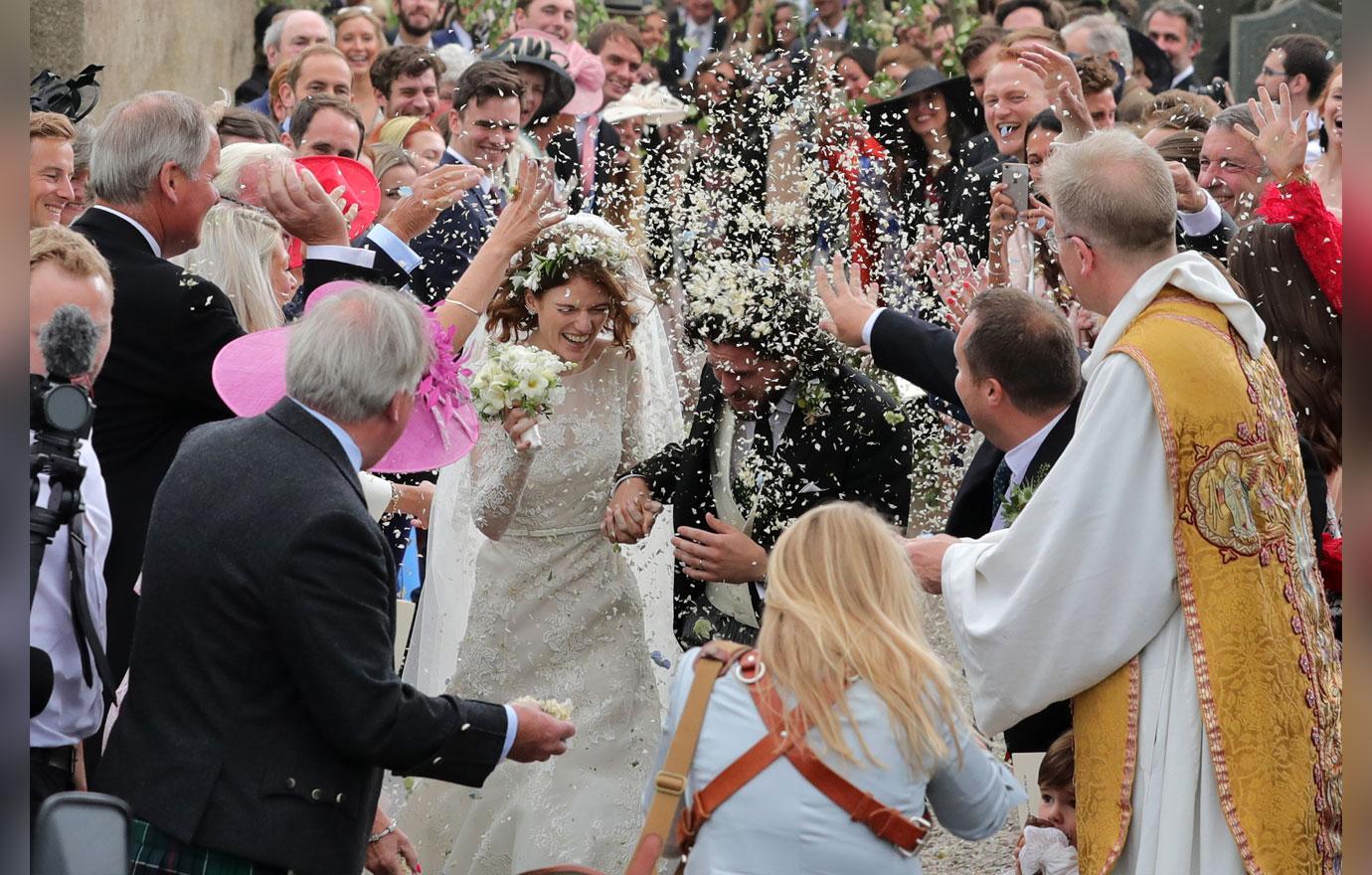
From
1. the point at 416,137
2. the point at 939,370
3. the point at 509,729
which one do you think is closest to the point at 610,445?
the point at 939,370

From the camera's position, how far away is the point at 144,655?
136 inches

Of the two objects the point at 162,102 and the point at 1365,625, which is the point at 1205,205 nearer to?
the point at 162,102

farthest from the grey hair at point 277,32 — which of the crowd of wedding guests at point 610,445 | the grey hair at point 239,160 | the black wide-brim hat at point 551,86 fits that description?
the grey hair at point 239,160

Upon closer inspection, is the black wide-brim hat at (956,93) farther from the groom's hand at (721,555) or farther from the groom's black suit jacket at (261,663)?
the groom's black suit jacket at (261,663)

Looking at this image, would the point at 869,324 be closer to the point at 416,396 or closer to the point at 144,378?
the point at 416,396

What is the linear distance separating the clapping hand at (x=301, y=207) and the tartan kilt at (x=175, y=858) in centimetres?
231

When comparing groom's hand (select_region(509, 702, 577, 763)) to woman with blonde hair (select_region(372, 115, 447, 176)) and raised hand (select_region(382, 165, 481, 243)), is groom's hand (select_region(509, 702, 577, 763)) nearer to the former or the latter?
raised hand (select_region(382, 165, 481, 243))

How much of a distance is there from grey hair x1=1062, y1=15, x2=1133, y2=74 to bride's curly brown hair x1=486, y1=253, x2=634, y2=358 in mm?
5631

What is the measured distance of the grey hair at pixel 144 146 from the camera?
4.75 meters

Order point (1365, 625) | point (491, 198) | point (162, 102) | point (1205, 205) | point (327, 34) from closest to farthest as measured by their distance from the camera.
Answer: point (1365, 625), point (162, 102), point (1205, 205), point (491, 198), point (327, 34)

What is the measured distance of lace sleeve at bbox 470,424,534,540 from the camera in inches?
229

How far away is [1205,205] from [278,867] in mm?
4580

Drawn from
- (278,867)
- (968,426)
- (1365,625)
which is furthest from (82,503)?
(968,426)

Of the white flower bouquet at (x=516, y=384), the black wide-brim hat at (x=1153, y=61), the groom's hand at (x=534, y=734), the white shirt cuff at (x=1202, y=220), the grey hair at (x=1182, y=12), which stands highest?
the grey hair at (x=1182, y=12)
